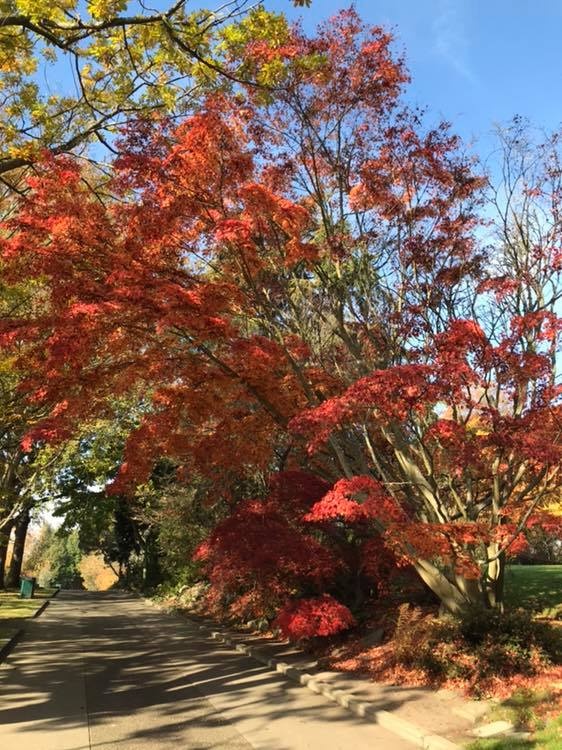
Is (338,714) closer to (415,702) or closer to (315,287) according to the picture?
(415,702)

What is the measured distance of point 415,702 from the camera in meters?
7.43

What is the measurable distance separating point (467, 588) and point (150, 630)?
10165 mm

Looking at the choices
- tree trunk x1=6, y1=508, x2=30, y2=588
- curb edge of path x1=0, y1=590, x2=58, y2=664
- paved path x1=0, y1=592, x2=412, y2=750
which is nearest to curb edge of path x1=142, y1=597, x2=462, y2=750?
paved path x1=0, y1=592, x2=412, y2=750

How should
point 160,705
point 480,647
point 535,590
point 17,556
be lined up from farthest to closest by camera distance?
point 17,556 → point 535,590 → point 480,647 → point 160,705

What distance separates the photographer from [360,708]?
7449 mm

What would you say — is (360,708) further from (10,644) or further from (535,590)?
(535,590)

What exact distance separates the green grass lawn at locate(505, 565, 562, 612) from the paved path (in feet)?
19.3

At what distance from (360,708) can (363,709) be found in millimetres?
76

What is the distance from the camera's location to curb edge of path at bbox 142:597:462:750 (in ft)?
20.2

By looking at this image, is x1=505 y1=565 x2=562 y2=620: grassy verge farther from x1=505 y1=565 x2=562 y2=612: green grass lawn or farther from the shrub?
Answer: the shrub

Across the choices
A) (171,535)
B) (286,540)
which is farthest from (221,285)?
(171,535)

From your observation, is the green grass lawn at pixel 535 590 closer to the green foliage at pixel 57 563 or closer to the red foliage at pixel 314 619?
the red foliage at pixel 314 619

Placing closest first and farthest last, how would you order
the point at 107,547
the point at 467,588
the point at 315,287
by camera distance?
the point at 467,588, the point at 315,287, the point at 107,547

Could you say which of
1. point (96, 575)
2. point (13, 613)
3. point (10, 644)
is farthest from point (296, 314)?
point (96, 575)
